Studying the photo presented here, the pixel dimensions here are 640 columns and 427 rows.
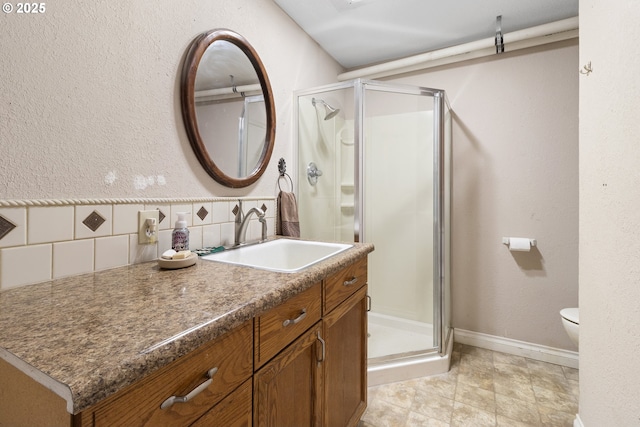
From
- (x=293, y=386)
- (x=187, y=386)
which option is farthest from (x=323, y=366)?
(x=187, y=386)

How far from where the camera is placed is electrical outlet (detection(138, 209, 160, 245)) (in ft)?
3.12

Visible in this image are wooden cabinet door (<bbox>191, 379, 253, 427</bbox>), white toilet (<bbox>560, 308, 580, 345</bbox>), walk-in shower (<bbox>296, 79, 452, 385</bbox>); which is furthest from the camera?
walk-in shower (<bbox>296, 79, 452, 385</bbox>)

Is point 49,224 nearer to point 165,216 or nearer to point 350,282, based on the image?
point 165,216

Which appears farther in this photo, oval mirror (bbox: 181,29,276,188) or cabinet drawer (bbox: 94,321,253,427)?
oval mirror (bbox: 181,29,276,188)

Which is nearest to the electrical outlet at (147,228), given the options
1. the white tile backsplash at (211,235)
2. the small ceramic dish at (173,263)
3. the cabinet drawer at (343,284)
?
the small ceramic dish at (173,263)

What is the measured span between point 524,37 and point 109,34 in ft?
7.67

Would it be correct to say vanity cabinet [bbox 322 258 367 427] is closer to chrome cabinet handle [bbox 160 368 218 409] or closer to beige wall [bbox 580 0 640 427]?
chrome cabinet handle [bbox 160 368 218 409]

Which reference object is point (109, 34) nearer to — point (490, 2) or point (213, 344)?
point (213, 344)

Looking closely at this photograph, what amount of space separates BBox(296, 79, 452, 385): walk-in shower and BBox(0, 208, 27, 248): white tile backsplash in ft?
4.46

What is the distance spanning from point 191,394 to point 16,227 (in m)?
0.64

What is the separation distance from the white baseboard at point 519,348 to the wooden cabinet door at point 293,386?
1701mm

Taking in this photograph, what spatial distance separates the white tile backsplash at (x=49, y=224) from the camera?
2.35ft

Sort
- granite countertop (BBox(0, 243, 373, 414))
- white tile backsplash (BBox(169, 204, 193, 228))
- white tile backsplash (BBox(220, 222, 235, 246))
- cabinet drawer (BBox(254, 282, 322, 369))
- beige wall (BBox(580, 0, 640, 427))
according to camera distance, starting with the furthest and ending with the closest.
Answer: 1. white tile backsplash (BBox(220, 222, 235, 246))
2. white tile backsplash (BBox(169, 204, 193, 228))
3. beige wall (BBox(580, 0, 640, 427))
4. cabinet drawer (BBox(254, 282, 322, 369))
5. granite countertop (BBox(0, 243, 373, 414))

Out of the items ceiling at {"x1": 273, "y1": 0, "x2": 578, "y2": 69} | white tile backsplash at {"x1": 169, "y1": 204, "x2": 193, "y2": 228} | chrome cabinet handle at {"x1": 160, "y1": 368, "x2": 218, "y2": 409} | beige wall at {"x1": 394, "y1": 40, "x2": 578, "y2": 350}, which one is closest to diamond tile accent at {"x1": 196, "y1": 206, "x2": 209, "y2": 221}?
white tile backsplash at {"x1": 169, "y1": 204, "x2": 193, "y2": 228}
